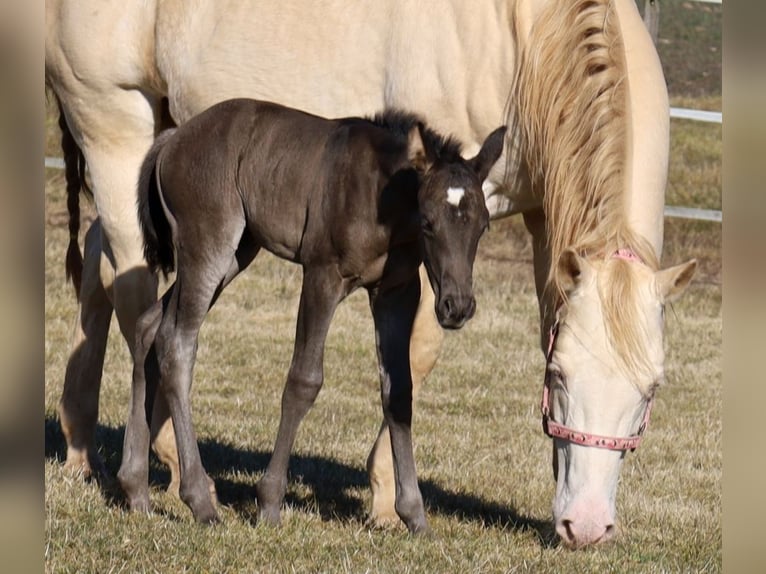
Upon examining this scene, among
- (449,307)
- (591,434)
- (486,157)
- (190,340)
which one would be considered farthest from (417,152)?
(190,340)

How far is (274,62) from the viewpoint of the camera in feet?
15.7

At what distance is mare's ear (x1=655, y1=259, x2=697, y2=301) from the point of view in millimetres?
3461

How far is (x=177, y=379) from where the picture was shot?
164 inches

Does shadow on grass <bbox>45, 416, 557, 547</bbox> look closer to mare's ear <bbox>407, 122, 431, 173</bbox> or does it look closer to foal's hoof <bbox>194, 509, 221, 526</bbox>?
foal's hoof <bbox>194, 509, 221, 526</bbox>

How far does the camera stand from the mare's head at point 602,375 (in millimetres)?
3406

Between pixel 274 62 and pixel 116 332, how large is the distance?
13.9ft

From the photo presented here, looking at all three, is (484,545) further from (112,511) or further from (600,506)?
(112,511)

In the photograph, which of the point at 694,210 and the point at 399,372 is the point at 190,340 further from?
the point at 694,210

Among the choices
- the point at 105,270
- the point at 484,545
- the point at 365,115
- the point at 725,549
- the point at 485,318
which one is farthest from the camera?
the point at 485,318

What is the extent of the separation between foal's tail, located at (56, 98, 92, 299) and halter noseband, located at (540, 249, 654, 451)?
2.95m

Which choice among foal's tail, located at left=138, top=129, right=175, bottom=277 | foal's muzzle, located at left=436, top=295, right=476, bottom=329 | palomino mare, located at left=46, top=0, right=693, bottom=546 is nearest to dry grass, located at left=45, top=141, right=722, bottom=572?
palomino mare, located at left=46, top=0, right=693, bottom=546

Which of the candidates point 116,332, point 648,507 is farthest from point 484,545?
point 116,332

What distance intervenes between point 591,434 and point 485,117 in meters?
1.39

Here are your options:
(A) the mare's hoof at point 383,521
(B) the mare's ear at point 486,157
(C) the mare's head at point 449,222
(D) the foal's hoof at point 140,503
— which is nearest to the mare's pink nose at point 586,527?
(C) the mare's head at point 449,222
